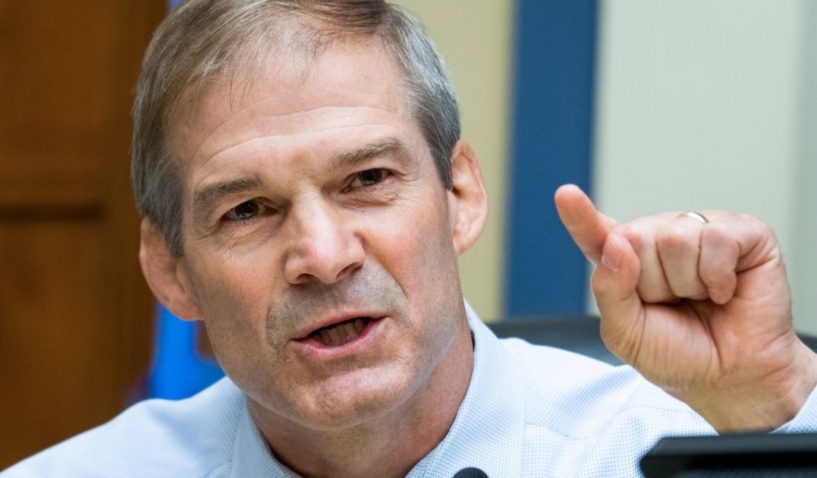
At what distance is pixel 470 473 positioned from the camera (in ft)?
5.21

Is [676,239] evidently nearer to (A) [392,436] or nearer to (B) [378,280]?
(B) [378,280]

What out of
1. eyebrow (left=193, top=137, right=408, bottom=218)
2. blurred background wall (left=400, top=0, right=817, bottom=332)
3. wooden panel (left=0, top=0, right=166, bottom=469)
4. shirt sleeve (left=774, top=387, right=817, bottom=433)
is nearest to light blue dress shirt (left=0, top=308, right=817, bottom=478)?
shirt sleeve (left=774, top=387, right=817, bottom=433)

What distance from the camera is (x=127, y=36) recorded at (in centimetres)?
344

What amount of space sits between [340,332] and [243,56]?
14.4 inches

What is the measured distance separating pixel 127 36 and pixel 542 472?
2.22 meters

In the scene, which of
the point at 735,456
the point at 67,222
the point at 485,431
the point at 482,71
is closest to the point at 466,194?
the point at 485,431

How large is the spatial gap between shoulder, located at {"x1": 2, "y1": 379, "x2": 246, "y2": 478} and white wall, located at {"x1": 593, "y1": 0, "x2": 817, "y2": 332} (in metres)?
1.33

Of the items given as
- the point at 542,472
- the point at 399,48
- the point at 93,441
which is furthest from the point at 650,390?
the point at 93,441

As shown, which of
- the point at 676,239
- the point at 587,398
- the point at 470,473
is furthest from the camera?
the point at 587,398

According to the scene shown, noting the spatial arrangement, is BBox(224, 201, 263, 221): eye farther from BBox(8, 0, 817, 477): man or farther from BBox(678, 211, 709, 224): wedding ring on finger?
BBox(678, 211, 709, 224): wedding ring on finger

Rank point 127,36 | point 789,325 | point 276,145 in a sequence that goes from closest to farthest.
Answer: point 789,325
point 276,145
point 127,36

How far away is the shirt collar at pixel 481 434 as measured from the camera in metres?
1.61

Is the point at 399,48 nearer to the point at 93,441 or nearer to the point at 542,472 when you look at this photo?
the point at 542,472

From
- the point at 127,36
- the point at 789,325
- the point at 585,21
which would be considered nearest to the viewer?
the point at 789,325
